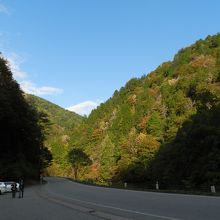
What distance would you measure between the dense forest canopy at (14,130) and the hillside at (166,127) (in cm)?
1757

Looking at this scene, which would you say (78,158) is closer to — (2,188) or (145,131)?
(145,131)

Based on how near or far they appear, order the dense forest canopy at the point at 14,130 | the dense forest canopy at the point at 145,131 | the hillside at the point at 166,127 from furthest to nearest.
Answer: the dense forest canopy at the point at 14,130 < the dense forest canopy at the point at 145,131 < the hillside at the point at 166,127

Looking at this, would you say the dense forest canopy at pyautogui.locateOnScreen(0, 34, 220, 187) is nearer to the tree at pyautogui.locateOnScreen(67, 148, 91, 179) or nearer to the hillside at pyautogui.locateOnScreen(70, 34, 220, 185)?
the tree at pyautogui.locateOnScreen(67, 148, 91, 179)

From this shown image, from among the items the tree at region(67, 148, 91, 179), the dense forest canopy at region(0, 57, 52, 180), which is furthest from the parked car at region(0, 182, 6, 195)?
the tree at region(67, 148, 91, 179)

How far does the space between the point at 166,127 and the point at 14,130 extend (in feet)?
146

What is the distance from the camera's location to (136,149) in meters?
95.4

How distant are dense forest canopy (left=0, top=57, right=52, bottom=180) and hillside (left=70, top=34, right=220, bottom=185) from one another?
57.6 ft

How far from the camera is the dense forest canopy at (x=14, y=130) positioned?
5913 centimetres

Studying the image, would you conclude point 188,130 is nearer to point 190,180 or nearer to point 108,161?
point 190,180

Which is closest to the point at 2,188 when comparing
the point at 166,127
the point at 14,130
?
the point at 14,130

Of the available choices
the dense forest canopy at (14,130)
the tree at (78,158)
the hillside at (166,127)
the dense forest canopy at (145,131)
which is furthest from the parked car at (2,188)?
the tree at (78,158)

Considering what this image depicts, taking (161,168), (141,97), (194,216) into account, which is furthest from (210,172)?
(141,97)

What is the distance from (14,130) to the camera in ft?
217

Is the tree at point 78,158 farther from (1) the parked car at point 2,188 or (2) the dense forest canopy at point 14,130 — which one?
(1) the parked car at point 2,188
